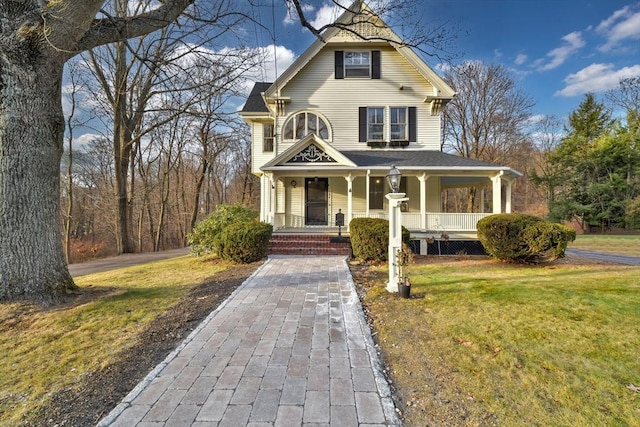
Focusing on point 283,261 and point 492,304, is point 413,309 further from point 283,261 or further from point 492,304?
point 283,261

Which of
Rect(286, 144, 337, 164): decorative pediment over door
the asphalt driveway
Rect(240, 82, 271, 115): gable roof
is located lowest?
the asphalt driveway

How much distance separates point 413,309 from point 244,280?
12.1ft

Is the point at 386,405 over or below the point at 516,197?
below

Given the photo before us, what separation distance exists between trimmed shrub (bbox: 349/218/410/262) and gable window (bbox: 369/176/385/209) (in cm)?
466

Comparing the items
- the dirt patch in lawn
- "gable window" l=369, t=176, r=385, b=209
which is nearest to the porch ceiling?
"gable window" l=369, t=176, r=385, b=209

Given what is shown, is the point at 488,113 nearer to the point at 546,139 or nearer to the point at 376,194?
the point at 546,139

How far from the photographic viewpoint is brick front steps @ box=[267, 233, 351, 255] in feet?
33.1

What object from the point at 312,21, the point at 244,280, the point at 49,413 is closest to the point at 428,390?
the point at 49,413

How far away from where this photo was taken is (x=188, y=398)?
249cm

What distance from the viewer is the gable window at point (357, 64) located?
43.9 ft

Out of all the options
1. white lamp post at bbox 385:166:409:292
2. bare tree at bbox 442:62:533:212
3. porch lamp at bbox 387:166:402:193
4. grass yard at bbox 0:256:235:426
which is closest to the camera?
grass yard at bbox 0:256:235:426

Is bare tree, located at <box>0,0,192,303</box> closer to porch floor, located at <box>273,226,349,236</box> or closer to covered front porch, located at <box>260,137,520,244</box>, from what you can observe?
covered front porch, located at <box>260,137,520,244</box>

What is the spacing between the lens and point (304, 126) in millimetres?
13508

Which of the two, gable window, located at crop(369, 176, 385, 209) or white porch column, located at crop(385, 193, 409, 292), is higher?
gable window, located at crop(369, 176, 385, 209)
